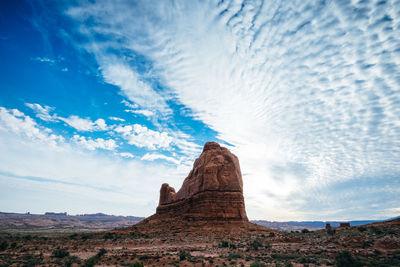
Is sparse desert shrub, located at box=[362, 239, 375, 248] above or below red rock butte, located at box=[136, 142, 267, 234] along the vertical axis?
below

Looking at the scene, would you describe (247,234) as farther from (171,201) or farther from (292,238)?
(171,201)

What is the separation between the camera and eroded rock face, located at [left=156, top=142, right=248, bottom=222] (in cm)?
4481

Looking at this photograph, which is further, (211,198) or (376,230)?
(211,198)

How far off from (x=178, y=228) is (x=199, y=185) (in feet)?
35.9

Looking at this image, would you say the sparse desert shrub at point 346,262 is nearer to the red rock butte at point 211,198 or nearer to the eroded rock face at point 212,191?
the red rock butte at point 211,198

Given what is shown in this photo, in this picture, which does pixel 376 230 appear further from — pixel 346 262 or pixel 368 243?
pixel 346 262

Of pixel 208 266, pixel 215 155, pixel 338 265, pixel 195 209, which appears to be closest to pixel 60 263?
pixel 208 266

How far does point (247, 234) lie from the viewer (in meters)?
37.7

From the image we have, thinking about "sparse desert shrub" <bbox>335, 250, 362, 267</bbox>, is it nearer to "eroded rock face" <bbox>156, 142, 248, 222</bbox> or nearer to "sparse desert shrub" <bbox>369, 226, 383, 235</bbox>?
"sparse desert shrub" <bbox>369, 226, 383, 235</bbox>

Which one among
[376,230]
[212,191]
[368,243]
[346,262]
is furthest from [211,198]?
[346,262]

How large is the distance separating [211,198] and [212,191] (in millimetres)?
1472

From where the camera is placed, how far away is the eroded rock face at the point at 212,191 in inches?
1764

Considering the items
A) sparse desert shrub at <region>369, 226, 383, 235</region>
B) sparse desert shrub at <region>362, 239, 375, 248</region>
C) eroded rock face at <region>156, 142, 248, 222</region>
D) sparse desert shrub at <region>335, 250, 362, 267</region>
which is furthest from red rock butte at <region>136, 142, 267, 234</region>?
sparse desert shrub at <region>335, 250, 362, 267</region>

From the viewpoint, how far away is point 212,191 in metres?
46.8
